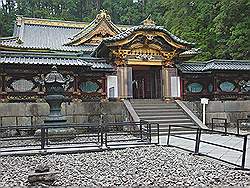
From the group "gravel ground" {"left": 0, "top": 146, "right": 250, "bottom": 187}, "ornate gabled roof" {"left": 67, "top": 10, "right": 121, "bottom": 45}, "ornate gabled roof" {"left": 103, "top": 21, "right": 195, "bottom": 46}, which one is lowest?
"gravel ground" {"left": 0, "top": 146, "right": 250, "bottom": 187}

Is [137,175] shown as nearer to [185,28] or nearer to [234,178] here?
[234,178]

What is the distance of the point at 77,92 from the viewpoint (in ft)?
49.1

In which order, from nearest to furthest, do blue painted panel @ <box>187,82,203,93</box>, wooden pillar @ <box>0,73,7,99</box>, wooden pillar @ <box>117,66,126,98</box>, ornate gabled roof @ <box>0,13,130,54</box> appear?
wooden pillar @ <box>0,73,7,99</box> → wooden pillar @ <box>117,66,126,98</box> → blue painted panel @ <box>187,82,203,93</box> → ornate gabled roof @ <box>0,13,130,54</box>

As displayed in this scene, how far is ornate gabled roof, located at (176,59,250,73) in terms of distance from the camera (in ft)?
53.6

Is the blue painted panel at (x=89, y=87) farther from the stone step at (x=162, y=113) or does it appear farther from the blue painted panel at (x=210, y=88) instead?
the blue painted panel at (x=210, y=88)

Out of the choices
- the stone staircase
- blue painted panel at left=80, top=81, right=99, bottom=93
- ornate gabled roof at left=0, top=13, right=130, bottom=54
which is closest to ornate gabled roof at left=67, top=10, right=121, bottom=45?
ornate gabled roof at left=0, top=13, right=130, bottom=54

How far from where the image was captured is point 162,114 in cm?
1452

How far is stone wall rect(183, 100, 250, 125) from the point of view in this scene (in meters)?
16.1

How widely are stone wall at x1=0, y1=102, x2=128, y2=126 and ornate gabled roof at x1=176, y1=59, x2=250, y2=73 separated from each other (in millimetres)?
4449

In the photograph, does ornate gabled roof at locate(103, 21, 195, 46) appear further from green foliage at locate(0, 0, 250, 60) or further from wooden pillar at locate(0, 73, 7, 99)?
green foliage at locate(0, 0, 250, 60)

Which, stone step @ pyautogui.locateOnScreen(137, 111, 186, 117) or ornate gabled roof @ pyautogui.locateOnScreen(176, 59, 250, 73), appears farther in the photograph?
ornate gabled roof @ pyautogui.locateOnScreen(176, 59, 250, 73)

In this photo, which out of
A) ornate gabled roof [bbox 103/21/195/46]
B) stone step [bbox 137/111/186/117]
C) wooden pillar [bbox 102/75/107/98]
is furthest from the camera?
wooden pillar [bbox 102/75/107/98]

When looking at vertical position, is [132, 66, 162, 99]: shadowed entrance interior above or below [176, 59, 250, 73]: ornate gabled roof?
below

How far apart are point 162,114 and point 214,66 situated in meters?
4.30
